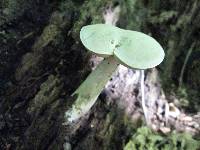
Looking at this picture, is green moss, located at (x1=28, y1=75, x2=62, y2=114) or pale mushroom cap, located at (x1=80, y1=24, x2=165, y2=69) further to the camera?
green moss, located at (x1=28, y1=75, x2=62, y2=114)

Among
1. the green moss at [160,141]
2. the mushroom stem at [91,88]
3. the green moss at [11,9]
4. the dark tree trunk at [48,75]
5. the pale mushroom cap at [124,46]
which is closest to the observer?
the pale mushroom cap at [124,46]

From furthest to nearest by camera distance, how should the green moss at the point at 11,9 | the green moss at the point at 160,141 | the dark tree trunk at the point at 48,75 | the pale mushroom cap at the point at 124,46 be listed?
1. the green moss at the point at 11,9
2. the green moss at the point at 160,141
3. the dark tree trunk at the point at 48,75
4. the pale mushroom cap at the point at 124,46

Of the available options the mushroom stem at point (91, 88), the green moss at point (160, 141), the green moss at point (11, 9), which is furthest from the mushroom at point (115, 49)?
the green moss at point (11, 9)

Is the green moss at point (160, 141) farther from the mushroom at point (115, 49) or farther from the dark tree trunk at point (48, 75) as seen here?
the mushroom at point (115, 49)

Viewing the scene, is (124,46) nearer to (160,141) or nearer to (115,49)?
(115,49)

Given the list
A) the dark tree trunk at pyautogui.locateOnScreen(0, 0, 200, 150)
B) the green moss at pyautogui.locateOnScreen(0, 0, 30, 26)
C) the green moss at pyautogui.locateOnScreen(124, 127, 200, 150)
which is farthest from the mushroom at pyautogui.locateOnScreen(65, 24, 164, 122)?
the green moss at pyautogui.locateOnScreen(0, 0, 30, 26)

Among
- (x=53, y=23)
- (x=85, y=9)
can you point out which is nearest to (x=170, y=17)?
(x=85, y=9)

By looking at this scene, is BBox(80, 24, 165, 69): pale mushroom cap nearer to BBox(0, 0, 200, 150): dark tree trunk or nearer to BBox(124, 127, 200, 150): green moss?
BBox(0, 0, 200, 150): dark tree trunk
